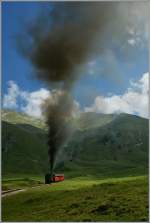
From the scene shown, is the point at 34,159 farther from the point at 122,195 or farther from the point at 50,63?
the point at 122,195

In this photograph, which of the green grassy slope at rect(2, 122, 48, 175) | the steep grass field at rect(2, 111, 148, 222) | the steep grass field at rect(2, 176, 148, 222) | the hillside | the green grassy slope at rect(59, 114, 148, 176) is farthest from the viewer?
the green grassy slope at rect(59, 114, 148, 176)

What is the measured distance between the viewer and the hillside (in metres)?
54.1

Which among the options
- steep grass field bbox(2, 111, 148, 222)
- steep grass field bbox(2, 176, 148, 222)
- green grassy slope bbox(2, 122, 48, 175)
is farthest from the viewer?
green grassy slope bbox(2, 122, 48, 175)

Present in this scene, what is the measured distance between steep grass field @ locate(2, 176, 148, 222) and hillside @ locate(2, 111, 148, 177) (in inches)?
1335

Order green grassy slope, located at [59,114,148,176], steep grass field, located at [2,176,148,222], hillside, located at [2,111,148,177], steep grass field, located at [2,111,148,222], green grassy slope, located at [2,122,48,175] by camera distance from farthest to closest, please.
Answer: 1. green grassy slope, located at [59,114,148,176]
2. hillside, located at [2,111,148,177]
3. green grassy slope, located at [2,122,48,175]
4. steep grass field, located at [2,111,148,222]
5. steep grass field, located at [2,176,148,222]

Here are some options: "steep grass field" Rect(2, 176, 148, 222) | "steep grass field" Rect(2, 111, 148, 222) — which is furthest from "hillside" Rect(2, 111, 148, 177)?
"steep grass field" Rect(2, 176, 148, 222)

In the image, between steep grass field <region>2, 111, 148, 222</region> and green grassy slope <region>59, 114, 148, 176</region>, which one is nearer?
steep grass field <region>2, 111, 148, 222</region>

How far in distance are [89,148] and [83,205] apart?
61.6 meters

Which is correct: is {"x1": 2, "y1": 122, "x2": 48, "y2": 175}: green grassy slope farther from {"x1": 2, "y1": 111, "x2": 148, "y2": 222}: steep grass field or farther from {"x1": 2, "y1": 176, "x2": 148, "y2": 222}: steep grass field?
{"x1": 2, "y1": 176, "x2": 148, "y2": 222}: steep grass field

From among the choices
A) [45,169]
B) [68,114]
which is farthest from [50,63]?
[45,169]

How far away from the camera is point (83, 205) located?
974 centimetres

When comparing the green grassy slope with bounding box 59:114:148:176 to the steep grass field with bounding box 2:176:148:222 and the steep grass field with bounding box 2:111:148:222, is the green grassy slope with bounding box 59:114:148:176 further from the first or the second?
the steep grass field with bounding box 2:176:148:222

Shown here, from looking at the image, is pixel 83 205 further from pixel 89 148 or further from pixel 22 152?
pixel 89 148

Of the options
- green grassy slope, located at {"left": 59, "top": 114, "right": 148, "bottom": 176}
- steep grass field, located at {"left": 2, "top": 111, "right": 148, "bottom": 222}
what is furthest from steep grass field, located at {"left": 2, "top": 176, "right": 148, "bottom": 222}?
green grassy slope, located at {"left": 59, "top": 114, "right": 148, "bottom": 176}
